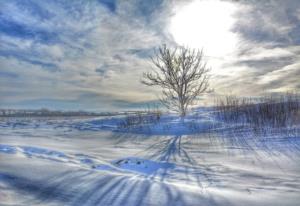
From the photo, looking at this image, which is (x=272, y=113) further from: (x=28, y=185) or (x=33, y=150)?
(x=28, y=185)

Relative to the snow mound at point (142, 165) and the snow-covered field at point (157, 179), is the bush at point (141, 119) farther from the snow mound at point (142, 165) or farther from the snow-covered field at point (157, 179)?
the snow mound at point (142, 165)

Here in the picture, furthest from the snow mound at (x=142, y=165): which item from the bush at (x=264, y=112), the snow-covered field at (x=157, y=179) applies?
the bush at (x=264, y=112)

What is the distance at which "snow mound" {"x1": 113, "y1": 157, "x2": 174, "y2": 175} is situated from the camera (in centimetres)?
363

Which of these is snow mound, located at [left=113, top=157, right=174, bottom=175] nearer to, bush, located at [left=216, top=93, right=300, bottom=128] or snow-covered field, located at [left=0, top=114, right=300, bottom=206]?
snow-covered field, located at [left=0, top=114, right=300, bottom=206]

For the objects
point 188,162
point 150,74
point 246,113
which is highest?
point 150,74

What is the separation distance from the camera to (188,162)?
4262 mm

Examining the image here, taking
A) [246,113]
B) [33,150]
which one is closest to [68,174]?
[33,150]

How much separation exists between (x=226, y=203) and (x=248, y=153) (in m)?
2.99

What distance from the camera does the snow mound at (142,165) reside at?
363cm

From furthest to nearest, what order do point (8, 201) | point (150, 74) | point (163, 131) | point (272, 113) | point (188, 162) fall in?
point (150, 74) < point (163, 131) < point (272, 113) < point (188, 162) < point (8, 201)

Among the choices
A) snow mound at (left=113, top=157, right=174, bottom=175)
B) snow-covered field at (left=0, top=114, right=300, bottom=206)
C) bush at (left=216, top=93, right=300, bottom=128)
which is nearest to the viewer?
snow-covered field at (left=0, top=114, right=300, bottom=206)

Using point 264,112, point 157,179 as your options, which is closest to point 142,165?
point 157,179

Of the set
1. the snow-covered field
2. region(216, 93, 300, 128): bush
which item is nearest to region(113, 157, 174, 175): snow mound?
the snow-covered field

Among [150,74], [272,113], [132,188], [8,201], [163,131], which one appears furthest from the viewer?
[150,74]
